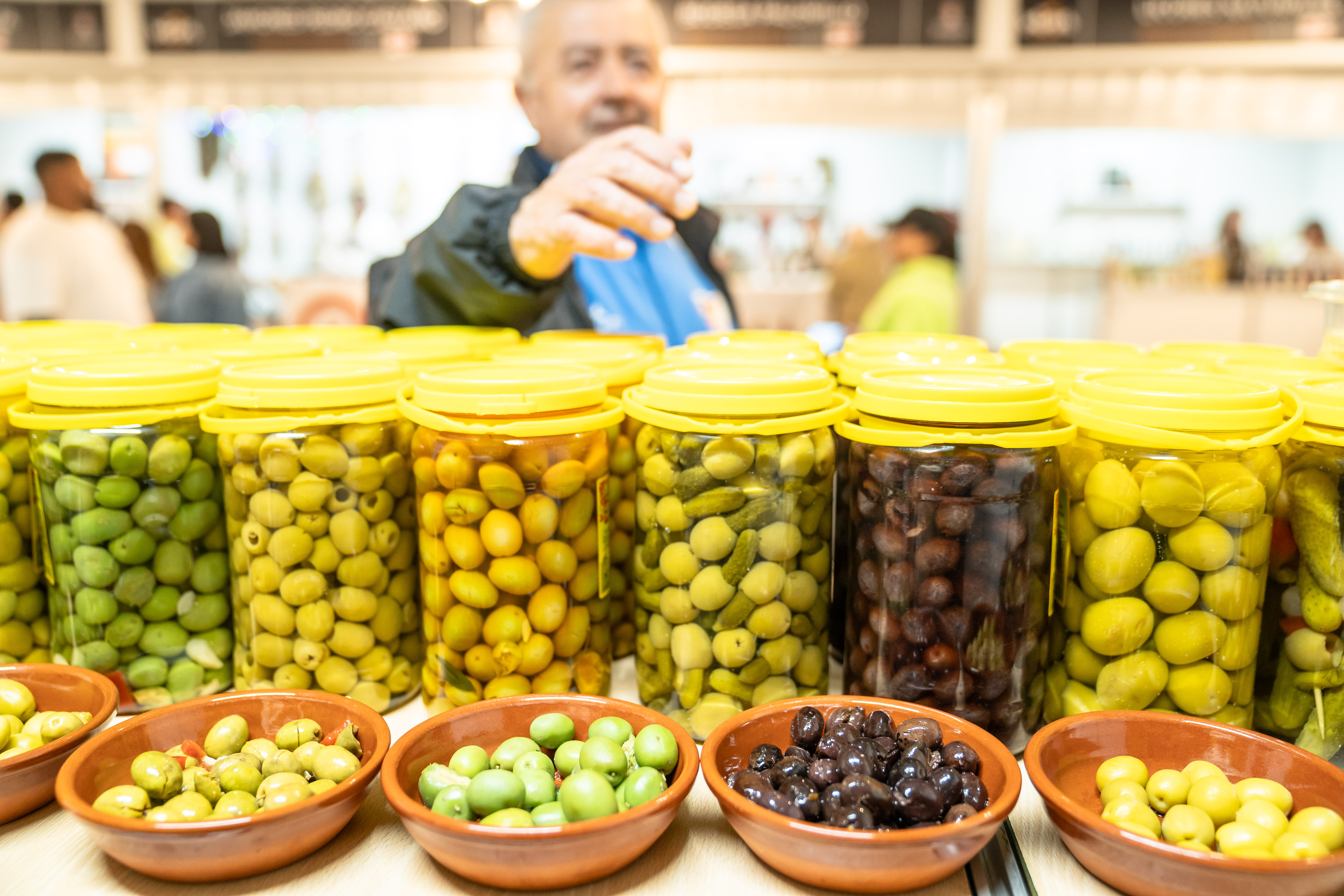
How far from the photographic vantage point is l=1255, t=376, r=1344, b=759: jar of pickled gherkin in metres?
0.91

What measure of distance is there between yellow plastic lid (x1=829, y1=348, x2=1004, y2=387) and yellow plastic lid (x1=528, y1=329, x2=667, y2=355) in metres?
0.31

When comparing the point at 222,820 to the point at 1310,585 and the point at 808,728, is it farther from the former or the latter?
the point at 1310,585

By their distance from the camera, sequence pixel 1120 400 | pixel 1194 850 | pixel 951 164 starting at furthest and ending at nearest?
pixel 951 164 → pixel 1120 400 → pixel 1194 850

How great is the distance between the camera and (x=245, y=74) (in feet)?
14.0

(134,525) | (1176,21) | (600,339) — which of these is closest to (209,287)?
(600,339)

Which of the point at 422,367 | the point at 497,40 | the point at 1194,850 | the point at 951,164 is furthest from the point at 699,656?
the point at 951,164

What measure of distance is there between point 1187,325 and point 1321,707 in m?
4.00

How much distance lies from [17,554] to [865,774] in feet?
3.27

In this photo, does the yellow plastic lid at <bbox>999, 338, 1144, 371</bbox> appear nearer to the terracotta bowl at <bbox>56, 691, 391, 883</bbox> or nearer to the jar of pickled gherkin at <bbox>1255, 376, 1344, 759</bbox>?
the jar of pickled gherkin at <bbox>1255, 376, 1344, 759</bbox>

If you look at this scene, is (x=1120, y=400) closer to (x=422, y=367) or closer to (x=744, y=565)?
(x=744, y=565)

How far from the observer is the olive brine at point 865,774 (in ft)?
2.46

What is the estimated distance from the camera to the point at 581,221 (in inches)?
60.1

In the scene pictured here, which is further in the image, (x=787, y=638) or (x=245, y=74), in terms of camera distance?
(x=245, y=74)

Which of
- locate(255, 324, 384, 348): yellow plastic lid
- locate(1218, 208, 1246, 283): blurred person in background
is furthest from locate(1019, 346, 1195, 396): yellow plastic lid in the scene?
locate(1218, 208, 1246, 283): blurred person in background
